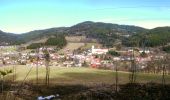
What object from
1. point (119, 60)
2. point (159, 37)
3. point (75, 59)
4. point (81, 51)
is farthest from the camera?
point (159, 37)

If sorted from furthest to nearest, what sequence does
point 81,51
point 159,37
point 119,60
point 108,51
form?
1. point 159,37
2. point 81,51
3. point 108,51
4. point 119,60

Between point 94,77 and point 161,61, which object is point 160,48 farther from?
point 94,77

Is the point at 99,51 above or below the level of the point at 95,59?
above

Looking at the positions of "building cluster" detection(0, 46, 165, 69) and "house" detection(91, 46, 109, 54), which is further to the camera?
"house" detection(91, 46, 109, 54)

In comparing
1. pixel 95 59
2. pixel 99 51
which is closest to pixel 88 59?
pixel 95 59

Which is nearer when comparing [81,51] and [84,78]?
[84,78]

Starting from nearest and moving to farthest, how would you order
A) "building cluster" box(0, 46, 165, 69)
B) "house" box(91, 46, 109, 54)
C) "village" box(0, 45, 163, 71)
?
"village" box(0, 45, 163, 71) → "building cluster" box(0, 46, 165, 69) → "house" box(91, 46, 109, 54)

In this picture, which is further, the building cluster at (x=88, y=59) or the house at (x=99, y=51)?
the house at (x=99, y=51)

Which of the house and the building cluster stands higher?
the house

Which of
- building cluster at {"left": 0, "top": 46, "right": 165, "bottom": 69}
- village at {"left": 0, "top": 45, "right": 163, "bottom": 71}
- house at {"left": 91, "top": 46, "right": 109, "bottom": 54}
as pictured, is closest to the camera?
village at {"left": 0, "top": 45, "right": 163, "bottom": 71}

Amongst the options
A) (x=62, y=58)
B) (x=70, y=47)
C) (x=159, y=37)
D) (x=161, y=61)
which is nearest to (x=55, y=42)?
(x=70, y=47)

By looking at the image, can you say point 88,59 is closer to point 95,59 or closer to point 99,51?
point 95,59
